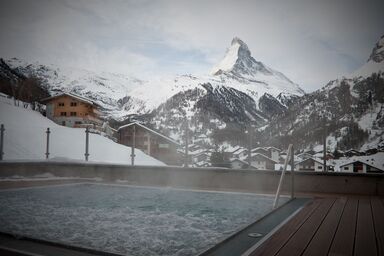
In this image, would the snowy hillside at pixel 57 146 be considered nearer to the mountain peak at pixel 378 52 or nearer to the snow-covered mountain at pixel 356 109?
the snow-covered mountain at pixel 356 109

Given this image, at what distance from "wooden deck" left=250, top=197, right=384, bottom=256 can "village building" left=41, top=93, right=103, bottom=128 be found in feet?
62.7

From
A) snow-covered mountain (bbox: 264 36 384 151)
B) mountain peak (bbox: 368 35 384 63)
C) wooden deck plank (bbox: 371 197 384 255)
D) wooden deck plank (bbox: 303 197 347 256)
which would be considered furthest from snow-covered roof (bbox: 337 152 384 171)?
wooden deck plank (bbox: 303 197 347 256)

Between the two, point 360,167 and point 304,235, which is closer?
point 304,235

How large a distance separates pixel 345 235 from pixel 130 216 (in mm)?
2406

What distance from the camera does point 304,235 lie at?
2230 mm

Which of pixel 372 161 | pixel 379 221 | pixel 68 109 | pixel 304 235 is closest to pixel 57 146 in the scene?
pixel 372 161

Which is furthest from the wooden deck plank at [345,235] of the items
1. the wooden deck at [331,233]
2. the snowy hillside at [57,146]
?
the snowy hillside at [57,146]

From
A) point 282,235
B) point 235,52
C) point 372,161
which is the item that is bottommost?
point 282,235

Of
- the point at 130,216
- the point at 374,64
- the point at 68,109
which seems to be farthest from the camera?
the point at 68,109

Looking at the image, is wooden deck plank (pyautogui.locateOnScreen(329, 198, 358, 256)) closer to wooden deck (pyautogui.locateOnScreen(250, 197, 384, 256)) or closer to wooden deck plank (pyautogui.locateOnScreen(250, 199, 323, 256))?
wooden deck (pyautogui.locateOnScreen(250, 197, 384, 256))

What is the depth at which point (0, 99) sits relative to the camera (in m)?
15.8

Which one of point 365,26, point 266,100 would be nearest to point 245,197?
point 365,26

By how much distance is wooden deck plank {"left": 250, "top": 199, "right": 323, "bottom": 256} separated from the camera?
73.3 inches

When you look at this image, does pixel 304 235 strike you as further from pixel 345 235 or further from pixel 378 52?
pixel 378 52
